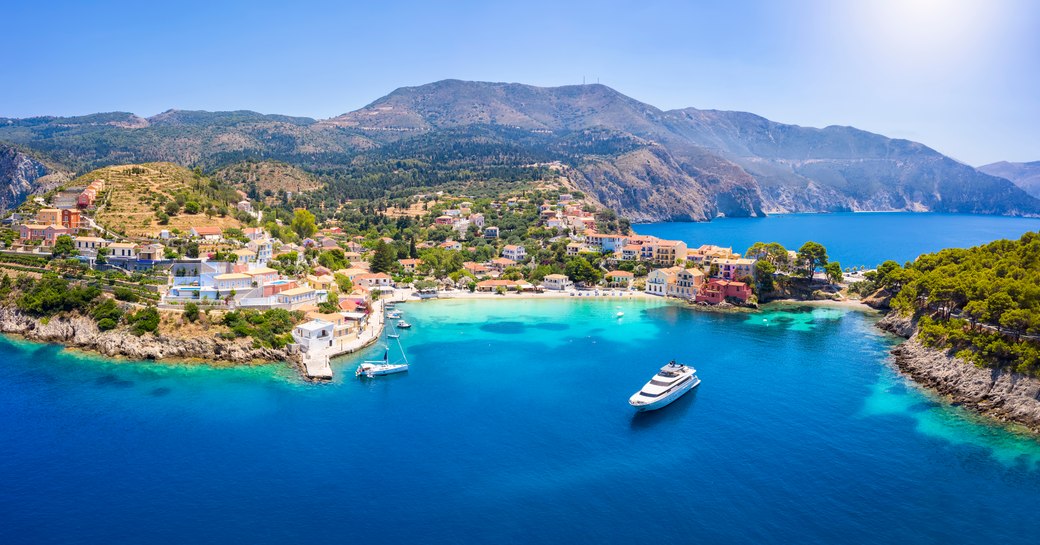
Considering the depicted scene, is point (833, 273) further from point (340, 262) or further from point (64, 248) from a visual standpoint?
point (64, 248)

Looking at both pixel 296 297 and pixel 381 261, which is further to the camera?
pixel 381 261

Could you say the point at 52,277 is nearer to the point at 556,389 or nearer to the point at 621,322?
the point at 556,389

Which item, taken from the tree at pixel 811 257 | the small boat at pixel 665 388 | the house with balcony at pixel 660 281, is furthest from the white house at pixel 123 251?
the tree at pixel 811 257

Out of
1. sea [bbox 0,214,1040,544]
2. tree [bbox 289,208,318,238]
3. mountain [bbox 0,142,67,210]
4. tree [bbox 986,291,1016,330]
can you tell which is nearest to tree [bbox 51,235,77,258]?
sea [bbox 0,214,1040,544]

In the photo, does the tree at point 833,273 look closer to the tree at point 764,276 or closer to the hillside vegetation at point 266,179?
the tree at point 764,276

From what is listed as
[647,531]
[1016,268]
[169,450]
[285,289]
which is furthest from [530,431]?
[1016,268]

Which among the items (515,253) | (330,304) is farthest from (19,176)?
(330,304)
